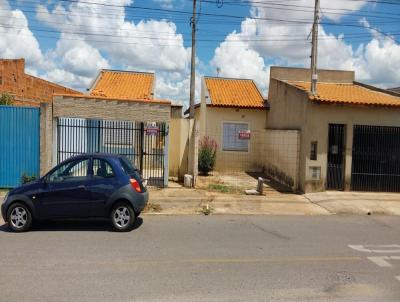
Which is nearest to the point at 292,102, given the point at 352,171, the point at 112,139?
the point at 352,171

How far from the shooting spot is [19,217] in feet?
27.0

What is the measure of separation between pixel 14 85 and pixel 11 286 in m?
15.9

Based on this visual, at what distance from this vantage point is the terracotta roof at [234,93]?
65.0 ft

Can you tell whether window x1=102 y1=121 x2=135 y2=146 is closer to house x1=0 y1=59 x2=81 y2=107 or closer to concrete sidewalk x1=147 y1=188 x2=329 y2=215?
concrete sidewalk x1=147 y1=188 x2=329 y2=215

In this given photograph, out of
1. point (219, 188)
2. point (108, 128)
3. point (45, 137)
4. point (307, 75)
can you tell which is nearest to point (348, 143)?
point (219, 188)

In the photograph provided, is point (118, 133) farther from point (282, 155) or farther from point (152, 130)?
point (282, 155)

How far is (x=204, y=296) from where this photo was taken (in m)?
4.98

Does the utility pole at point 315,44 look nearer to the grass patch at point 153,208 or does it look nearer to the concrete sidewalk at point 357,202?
the concrete sidewalk at point 357,202

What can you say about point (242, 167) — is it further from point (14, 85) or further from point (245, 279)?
point (245, 279)

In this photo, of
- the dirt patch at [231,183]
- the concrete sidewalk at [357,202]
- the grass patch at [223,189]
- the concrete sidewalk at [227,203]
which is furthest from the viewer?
the dirt patch at [231,183]

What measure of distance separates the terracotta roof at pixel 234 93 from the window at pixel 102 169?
11.6m

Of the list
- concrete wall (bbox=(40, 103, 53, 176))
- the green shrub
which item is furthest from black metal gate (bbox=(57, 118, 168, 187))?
the green shrub

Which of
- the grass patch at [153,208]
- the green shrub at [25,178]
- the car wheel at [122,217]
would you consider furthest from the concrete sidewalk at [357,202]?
the green shrub at [25,178]

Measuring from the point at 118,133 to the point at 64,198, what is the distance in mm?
6484
